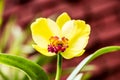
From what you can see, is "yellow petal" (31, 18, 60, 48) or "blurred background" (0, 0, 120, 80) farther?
"blurred background" (0, 0, 120, 80)

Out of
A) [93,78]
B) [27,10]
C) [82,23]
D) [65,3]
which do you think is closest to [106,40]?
[93,78]

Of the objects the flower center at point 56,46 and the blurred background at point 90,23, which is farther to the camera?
the blurred background at point 90,23

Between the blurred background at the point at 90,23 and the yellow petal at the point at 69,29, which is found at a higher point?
the blurred background at the point at 90,23

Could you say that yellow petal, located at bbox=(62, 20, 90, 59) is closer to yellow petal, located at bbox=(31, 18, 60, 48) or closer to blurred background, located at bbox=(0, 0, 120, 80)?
yellow petal, located at bbox=(31, 18, 60, 48)

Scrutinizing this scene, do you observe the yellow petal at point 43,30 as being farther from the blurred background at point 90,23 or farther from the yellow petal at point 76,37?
the blurred background at point 90,23

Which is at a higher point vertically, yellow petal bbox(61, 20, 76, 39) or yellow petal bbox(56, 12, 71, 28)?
yellow petal bbox(56, 12, 71, 28)

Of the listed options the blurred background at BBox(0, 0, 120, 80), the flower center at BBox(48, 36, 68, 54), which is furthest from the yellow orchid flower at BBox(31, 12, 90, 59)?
the blurred background at BBox(0, 0, 120, 80)

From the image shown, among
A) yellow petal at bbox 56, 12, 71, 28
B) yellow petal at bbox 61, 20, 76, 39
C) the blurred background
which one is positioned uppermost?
the blurred background

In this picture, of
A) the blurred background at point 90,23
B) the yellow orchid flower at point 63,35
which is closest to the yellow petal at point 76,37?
the yellow orchid flower at point 63,35
